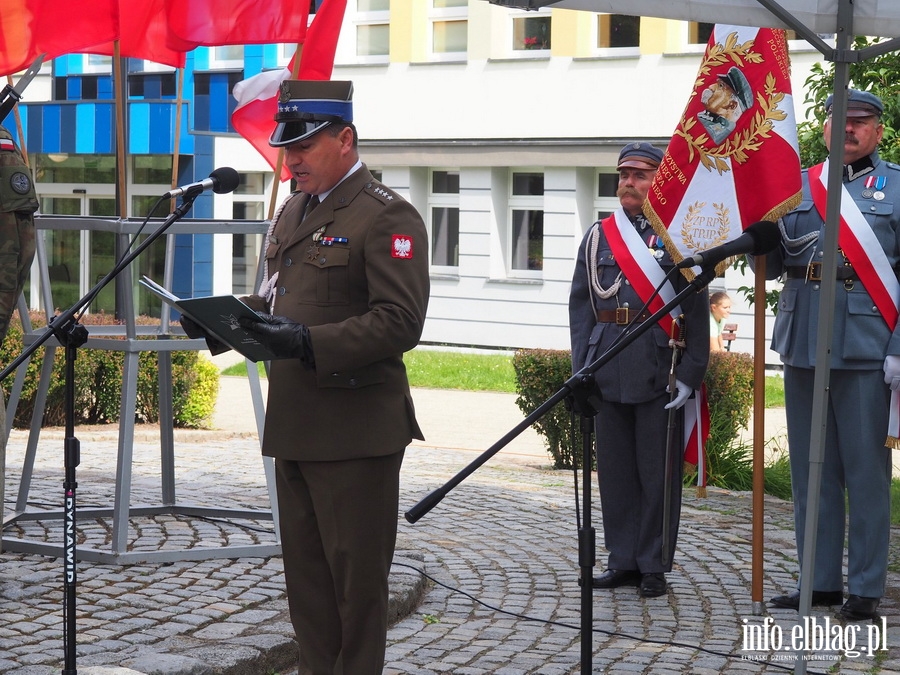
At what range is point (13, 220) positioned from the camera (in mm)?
5406

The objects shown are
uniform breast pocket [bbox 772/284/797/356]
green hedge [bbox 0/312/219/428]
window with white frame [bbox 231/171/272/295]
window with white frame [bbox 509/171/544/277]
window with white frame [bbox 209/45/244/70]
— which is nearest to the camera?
uniform breast pocket [bbox 772/284/797/356]

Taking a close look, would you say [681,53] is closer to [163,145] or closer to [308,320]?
[163,145]

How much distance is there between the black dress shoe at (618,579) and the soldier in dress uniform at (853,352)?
0.70m

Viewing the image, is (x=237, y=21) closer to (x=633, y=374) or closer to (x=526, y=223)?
(x=633, y=374)

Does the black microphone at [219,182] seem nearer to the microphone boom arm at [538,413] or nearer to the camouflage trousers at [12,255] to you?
the camouflage trousers at [12,255]

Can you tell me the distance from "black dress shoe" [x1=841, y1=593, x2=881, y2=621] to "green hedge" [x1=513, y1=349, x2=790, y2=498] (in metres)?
3.54

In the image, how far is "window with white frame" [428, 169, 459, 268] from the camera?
966 inches

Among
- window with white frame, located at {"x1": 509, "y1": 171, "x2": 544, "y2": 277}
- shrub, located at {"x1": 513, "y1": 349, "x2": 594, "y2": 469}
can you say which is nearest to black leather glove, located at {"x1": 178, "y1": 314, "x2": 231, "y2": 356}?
shrub, located at {"x1": 513, "y1": 349, "x2": 594, "y2": 469}

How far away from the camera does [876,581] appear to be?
19.1 ft

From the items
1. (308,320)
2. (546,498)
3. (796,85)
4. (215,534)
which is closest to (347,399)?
(308,320)

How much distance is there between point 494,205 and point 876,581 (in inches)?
718

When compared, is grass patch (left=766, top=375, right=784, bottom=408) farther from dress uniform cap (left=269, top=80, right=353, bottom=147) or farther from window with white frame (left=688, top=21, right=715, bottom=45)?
dress uniform cap (left=269, top=80, right=353, bottom=147)

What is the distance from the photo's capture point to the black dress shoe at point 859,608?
228 inches

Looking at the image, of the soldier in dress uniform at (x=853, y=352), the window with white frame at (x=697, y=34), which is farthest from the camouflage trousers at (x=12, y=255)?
the window with white frame at (x=697, y=34)
